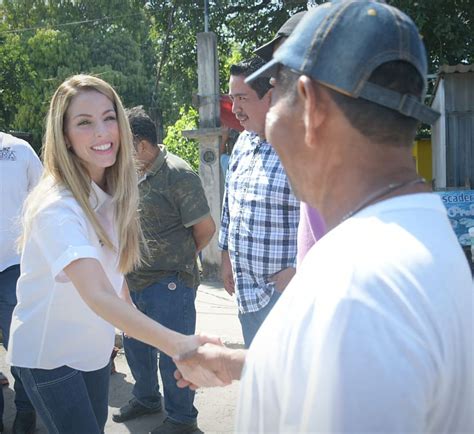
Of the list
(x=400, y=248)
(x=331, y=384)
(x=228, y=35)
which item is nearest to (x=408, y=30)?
(x=400, y=248)

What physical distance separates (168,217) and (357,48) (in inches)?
121

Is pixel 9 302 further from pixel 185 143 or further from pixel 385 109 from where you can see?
pixel 185 143

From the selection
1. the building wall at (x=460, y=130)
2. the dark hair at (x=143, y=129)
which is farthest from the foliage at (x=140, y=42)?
the dark hair at (x=143, y=129)

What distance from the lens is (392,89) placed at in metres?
1.11

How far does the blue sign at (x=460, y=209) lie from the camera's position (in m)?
8.58

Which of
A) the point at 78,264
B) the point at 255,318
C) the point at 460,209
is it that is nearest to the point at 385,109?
the point at 78,264

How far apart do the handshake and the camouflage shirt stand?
6.31 ft

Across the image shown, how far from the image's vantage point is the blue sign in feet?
28.1

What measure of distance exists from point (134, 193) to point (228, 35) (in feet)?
46.8

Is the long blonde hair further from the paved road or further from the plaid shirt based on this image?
the paved road

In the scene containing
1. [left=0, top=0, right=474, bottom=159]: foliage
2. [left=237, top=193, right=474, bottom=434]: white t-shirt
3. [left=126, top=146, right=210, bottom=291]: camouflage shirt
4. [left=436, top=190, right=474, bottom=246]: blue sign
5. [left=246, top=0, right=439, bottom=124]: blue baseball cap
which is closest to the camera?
[left=237, top=193, right=474, bottom=434]: white t-shirt

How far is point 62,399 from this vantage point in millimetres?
2436

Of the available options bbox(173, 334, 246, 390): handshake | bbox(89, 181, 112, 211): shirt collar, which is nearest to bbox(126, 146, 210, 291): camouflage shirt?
bbox(89, 181, 112, 211): shirt collar

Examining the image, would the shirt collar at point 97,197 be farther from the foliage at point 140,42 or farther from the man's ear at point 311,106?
the foliage at point 140,42
